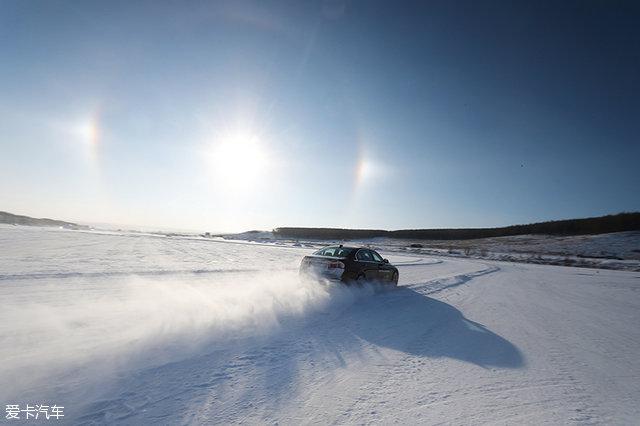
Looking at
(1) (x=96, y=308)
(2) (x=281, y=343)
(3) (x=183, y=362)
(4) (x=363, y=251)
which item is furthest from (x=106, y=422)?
(4) (x=363, y=251)

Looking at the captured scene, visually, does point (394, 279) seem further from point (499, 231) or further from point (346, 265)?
point (499, 231)

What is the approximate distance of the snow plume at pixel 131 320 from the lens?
422 centimetres

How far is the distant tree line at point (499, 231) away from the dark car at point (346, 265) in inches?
3313

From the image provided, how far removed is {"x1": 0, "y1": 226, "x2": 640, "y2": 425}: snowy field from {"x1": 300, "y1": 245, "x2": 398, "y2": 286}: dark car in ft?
2.24

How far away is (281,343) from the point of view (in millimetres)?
5316

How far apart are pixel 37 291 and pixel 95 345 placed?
193 inches

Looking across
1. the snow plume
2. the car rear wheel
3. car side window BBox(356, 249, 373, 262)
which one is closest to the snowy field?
the snow plume

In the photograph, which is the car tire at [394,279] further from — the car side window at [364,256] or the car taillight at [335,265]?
the car taillight at [335,265]

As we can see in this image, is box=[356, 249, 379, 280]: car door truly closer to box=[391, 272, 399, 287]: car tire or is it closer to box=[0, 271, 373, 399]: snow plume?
box=[0, 271, 373, 399]: snow plume

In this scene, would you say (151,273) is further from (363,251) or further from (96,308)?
(363,251)

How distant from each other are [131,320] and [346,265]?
557cm

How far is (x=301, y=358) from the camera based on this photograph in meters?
4.75

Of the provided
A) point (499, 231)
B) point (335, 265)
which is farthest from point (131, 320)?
point (499, 231)

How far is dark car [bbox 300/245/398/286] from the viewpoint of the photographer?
9906 millimetres
